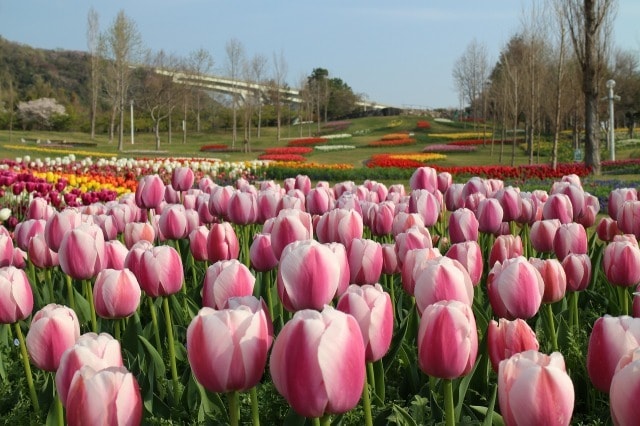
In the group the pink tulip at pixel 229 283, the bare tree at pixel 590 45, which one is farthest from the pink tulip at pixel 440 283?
the bare tree at pixel 590 45

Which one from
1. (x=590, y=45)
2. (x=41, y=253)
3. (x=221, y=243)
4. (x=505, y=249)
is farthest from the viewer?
(x=590, y=45)

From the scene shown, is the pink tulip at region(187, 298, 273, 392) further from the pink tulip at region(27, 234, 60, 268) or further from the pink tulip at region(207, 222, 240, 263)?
the pink tulip at region(27, 234, 60, 268)

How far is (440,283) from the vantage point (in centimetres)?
146

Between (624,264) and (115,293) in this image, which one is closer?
(115,293)

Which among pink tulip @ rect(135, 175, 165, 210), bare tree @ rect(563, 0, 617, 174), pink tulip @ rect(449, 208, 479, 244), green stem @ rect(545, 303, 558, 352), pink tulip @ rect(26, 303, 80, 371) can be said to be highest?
bare tree @ rect(563, 0, 617, 174)

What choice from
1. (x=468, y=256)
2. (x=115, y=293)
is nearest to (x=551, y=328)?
(x=468, y=256)

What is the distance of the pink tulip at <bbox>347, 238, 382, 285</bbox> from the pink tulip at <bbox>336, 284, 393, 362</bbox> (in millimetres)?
615

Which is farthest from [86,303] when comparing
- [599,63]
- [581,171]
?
[599,63]

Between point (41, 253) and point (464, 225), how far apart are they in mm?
1793

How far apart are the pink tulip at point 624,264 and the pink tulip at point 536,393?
4.19 ft

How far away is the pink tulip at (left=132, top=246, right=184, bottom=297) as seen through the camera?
1.96 m

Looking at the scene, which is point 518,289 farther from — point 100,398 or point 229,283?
point 100,398

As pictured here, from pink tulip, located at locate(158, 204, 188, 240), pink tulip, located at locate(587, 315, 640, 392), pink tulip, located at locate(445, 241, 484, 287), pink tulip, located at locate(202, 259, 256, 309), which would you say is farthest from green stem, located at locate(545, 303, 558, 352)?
pink tulip, located at locate(158, 204, 188, 240)

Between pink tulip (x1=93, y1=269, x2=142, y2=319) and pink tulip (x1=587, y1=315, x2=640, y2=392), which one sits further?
pink tulip (x1=93, y1=269, x2=142, y2=319)
